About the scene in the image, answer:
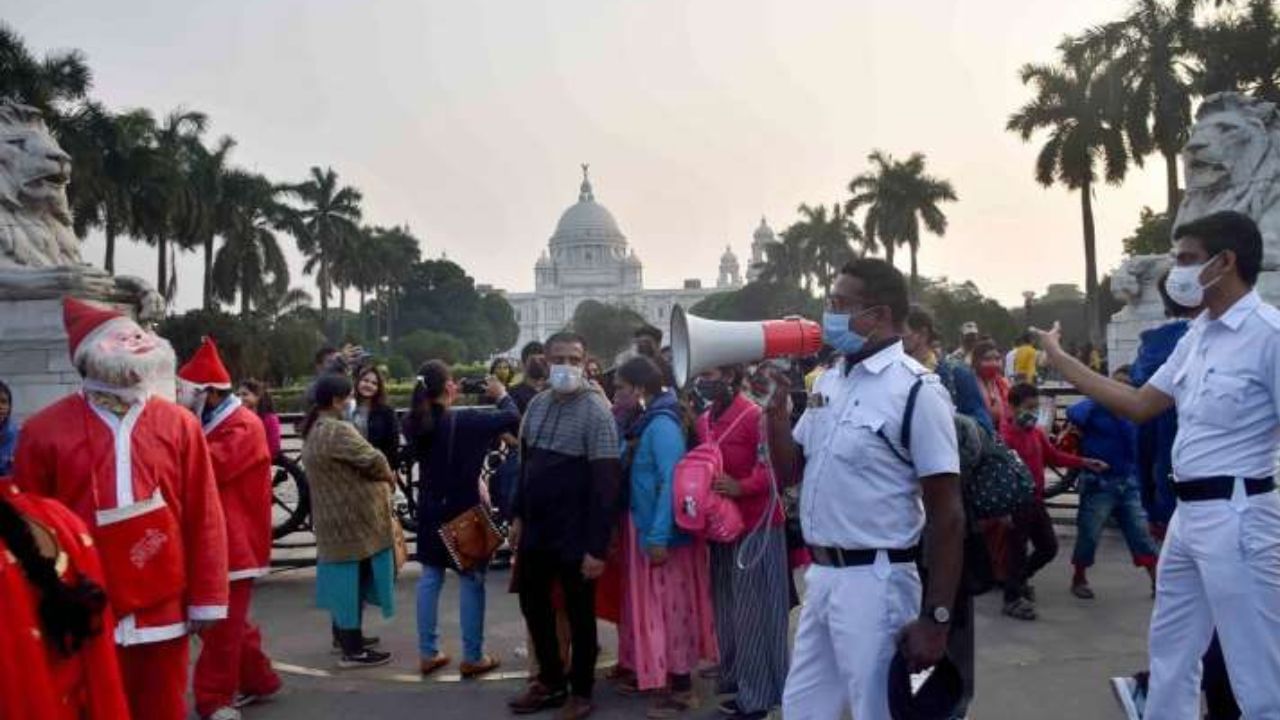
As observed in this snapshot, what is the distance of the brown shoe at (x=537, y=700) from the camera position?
4957 millimetres

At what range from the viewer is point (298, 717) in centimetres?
496

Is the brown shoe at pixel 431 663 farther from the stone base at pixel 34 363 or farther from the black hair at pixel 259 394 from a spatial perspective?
the stone base at pixel 34 363

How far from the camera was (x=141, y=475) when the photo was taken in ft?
11.2

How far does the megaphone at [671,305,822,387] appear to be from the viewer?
142 inches

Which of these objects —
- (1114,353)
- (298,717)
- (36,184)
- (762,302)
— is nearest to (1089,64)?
(1114,353)

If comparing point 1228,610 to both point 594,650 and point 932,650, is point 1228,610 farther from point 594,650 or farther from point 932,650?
point 594,650

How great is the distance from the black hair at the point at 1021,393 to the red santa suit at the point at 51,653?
5643 mm

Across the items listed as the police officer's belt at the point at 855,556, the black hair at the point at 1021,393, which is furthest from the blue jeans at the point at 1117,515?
the police officer's belt at the point at 855,556

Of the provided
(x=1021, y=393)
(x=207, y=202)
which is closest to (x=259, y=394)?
(x=1021, y=393)

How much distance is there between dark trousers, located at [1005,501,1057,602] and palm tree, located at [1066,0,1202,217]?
23.7m

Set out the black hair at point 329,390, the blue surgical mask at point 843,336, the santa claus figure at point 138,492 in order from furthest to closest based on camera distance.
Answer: the black hair at point 329,390
the santa claus figure at point 138,492
the blue surgical mask at point 843,336

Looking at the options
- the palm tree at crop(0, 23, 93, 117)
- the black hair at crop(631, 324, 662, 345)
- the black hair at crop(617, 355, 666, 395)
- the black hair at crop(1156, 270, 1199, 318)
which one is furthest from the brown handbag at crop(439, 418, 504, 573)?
the palm tree at crop(0, 23, 93, 117)

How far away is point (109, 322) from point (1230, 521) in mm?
3793

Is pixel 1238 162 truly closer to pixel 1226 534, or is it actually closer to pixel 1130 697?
pixel 1130 697
